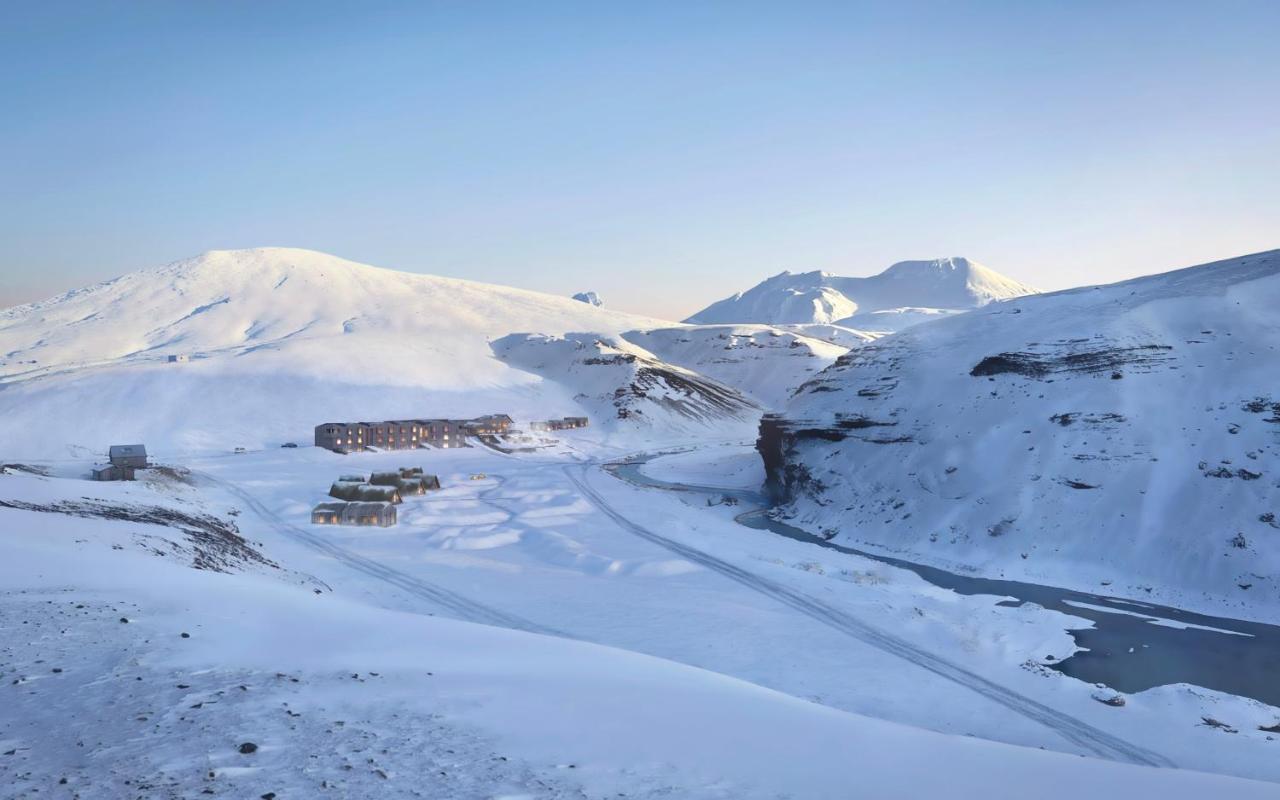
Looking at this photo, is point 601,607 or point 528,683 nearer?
point 528,683

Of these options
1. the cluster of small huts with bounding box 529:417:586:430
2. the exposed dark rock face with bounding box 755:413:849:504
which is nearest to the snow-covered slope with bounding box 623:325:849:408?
the cluster of small huts with bounding box 529:417:586:430

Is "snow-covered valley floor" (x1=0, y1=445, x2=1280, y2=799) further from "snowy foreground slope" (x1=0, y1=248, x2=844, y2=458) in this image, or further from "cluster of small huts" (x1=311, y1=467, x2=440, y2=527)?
"snowy foreground slope" (x1=0, y1=248, x2=844, y2=458)

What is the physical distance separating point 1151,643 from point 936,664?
33.1 feet

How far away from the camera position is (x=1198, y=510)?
118 feet

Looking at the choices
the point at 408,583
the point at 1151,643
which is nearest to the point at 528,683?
the point at 408,583

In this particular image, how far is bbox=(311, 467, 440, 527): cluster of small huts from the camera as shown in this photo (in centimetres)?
4378

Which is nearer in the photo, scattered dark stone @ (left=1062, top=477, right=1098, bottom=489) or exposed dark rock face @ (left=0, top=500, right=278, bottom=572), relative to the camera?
exposed dark rock face @ (left=0, top=500, right=278, bottom=572)

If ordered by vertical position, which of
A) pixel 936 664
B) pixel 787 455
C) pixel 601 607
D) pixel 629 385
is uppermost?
pixel 629 385

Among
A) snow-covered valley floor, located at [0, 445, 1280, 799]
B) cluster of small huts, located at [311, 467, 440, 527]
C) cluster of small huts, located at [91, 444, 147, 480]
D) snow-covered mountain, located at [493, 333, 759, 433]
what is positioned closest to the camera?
snow-covered valley floor, located at [0, 445, 1280, 799]

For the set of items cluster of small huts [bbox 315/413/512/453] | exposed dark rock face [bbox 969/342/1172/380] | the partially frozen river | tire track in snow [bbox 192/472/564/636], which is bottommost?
the partially frozen river

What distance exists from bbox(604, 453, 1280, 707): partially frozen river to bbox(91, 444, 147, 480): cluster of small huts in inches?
1971

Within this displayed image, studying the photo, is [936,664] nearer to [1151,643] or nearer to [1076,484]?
[1151,643]

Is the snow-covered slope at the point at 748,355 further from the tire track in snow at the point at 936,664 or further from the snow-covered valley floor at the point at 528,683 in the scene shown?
the snow-covered valley floor at the point at 528,683

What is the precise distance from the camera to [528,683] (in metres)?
11.1
